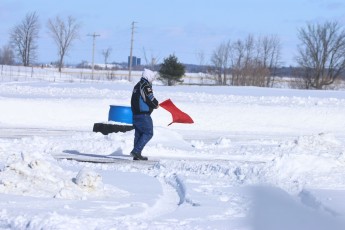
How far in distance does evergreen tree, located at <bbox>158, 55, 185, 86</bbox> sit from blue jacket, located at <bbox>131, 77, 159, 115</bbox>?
52.0 meters

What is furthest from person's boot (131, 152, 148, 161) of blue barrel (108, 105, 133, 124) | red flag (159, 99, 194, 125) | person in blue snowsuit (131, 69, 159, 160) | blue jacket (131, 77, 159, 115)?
blue barrel (108, 105, 133, 124)

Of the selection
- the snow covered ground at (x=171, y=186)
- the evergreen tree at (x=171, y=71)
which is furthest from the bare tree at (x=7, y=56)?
the snow covered ground at (x=171, y=186)

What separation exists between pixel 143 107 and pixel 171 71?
175 feet

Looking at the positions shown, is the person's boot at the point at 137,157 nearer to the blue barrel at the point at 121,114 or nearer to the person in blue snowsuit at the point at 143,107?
the person in blue snowsuit at the point at 143,107

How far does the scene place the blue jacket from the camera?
13.8 meters

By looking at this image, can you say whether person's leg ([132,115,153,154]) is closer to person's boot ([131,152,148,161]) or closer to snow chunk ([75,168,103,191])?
person's boot ([131,152,148,161])

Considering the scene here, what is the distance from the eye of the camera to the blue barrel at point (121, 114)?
18.1 metres

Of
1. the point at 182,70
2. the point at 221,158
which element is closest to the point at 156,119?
the point at 221,158

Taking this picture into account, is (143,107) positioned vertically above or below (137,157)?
above

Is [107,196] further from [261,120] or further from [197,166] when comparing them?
[261,120]

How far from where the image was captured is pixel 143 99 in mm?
13844

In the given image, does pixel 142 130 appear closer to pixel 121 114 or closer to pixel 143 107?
pixel 143 107

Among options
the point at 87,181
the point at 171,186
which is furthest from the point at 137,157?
the point at 87,181

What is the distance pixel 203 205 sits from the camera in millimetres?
8766
